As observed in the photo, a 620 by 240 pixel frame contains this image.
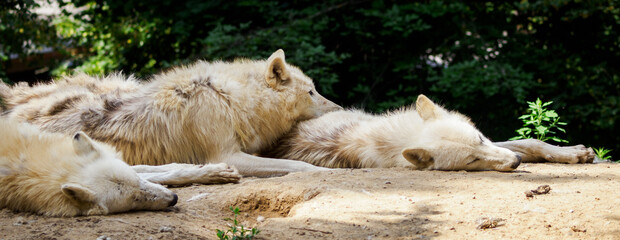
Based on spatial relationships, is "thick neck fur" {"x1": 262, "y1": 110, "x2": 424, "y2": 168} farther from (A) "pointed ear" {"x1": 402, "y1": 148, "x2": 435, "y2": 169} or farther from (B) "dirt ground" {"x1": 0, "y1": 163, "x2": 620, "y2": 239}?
(B) "dirt ground" {"x1": 0, "y1": 163, "x2": 620, "y2": 239}

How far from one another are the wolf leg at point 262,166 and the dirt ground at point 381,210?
54cm

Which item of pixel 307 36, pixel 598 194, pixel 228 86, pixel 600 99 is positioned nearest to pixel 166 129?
pixel 228 86

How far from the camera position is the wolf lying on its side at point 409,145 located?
503 cm

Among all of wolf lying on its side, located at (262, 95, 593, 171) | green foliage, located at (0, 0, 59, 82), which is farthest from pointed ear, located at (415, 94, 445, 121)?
green foliage, located at (0, 0, 59, 82)

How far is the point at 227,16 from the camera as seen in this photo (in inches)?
408

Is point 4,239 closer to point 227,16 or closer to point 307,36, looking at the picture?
point 307,36

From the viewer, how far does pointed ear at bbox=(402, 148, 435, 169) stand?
197 inches

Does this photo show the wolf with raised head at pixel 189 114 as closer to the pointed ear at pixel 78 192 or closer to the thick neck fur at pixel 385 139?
the thick neck fur at pixel 385 139

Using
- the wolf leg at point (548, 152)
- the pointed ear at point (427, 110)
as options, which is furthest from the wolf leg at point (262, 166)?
the wolf leg at point (548, 152)

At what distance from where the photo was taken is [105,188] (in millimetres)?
3678

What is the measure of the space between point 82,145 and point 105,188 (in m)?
0.38

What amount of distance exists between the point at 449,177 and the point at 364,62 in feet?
21.2

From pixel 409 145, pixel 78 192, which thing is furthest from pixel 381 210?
pixel 78 192

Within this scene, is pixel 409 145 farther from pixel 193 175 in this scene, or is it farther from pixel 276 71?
pixel 193 175
